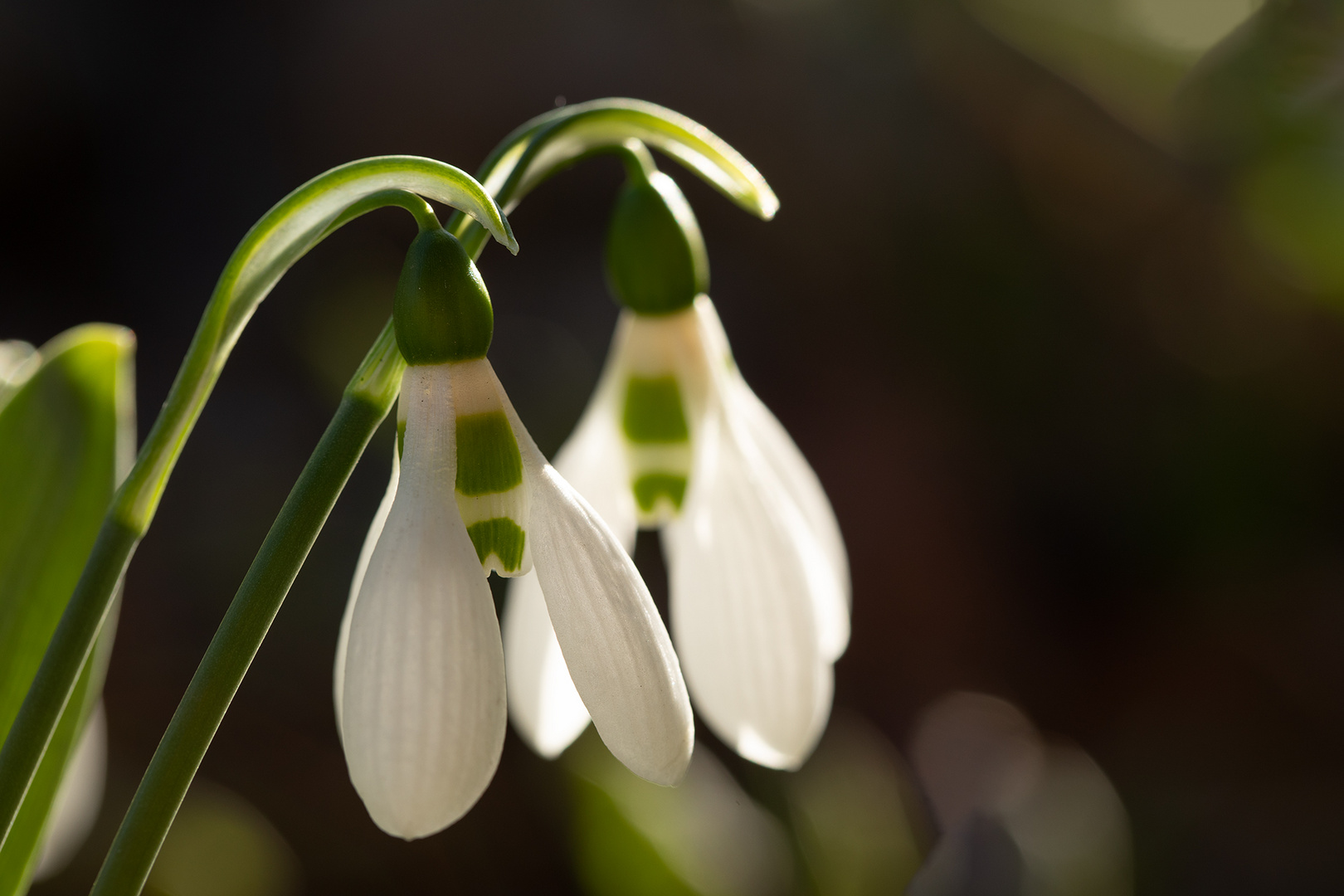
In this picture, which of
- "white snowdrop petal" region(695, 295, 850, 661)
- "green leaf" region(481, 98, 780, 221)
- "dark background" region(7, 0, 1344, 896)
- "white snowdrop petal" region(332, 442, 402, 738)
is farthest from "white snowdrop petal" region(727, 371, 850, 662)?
"dark background" region(7, 0, 1344, 896)

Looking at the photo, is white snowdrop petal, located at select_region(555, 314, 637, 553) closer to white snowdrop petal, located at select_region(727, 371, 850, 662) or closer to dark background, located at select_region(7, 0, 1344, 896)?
white snowdrop petal, located at select_region(727, 371, 850, 662)

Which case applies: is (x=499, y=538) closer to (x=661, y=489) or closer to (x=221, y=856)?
(x=661, y=489)

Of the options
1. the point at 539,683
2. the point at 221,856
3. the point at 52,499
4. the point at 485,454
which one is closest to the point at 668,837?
the point at 221,856

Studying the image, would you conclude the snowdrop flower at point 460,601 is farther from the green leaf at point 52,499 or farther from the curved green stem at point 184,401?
the green leaf at point 52,499

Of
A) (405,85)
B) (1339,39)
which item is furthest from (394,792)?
(405,85)

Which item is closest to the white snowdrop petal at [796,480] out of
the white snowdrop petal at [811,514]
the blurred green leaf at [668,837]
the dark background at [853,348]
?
the white snowdrop petal at [811,514]

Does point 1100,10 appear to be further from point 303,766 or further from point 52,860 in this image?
point 52,860
